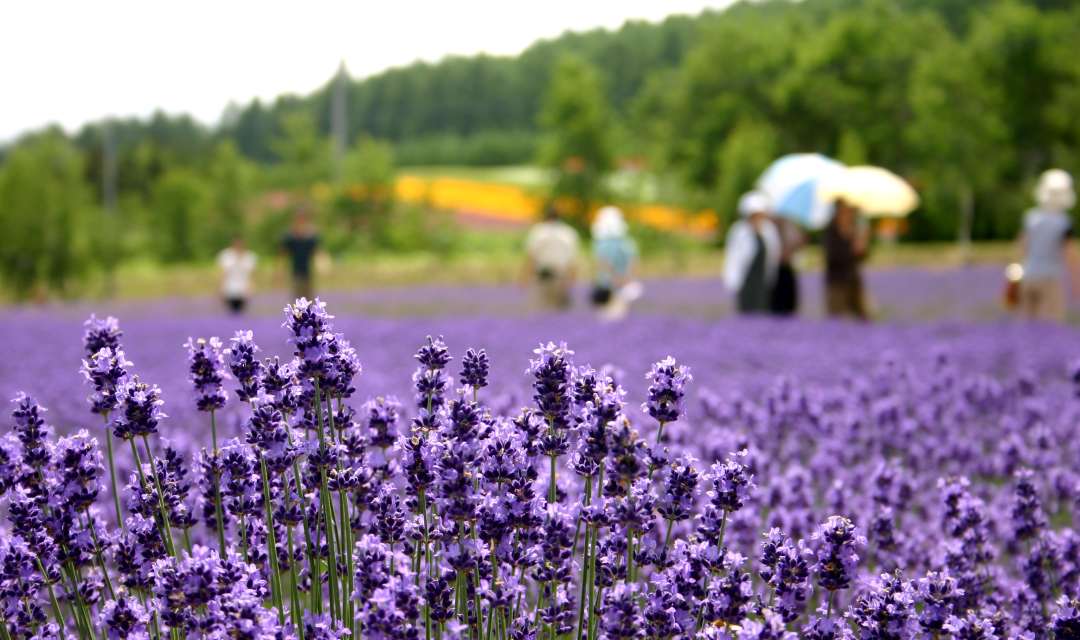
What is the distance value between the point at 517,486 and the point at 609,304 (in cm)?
1332

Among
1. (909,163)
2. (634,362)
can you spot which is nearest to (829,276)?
(634,362)

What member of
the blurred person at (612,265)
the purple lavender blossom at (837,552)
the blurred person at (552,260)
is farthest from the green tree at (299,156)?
the purple lavender blossom at (837,552)

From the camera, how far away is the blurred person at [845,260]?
1252 centimetres

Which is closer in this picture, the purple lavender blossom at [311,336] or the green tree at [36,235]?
the purple lavender blossom at [311,336]

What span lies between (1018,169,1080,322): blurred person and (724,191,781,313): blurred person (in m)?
2.44

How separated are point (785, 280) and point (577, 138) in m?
37.7

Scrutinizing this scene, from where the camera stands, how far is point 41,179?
28156 millimetres

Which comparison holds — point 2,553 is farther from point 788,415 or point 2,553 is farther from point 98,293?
point 98,293

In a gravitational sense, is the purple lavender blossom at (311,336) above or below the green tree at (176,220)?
above

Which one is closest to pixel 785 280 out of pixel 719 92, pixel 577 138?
pixel 577 138

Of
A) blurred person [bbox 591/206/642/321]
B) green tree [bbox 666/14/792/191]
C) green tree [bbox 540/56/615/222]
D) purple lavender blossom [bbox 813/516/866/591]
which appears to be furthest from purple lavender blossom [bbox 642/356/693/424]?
green tree [bbox 666/14/792/191]

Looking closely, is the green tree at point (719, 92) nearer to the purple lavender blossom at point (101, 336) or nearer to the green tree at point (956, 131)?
the green tree at point (956, 131)

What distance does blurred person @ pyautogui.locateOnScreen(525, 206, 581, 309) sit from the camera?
1441cm

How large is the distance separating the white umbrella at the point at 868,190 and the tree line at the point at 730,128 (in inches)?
757
